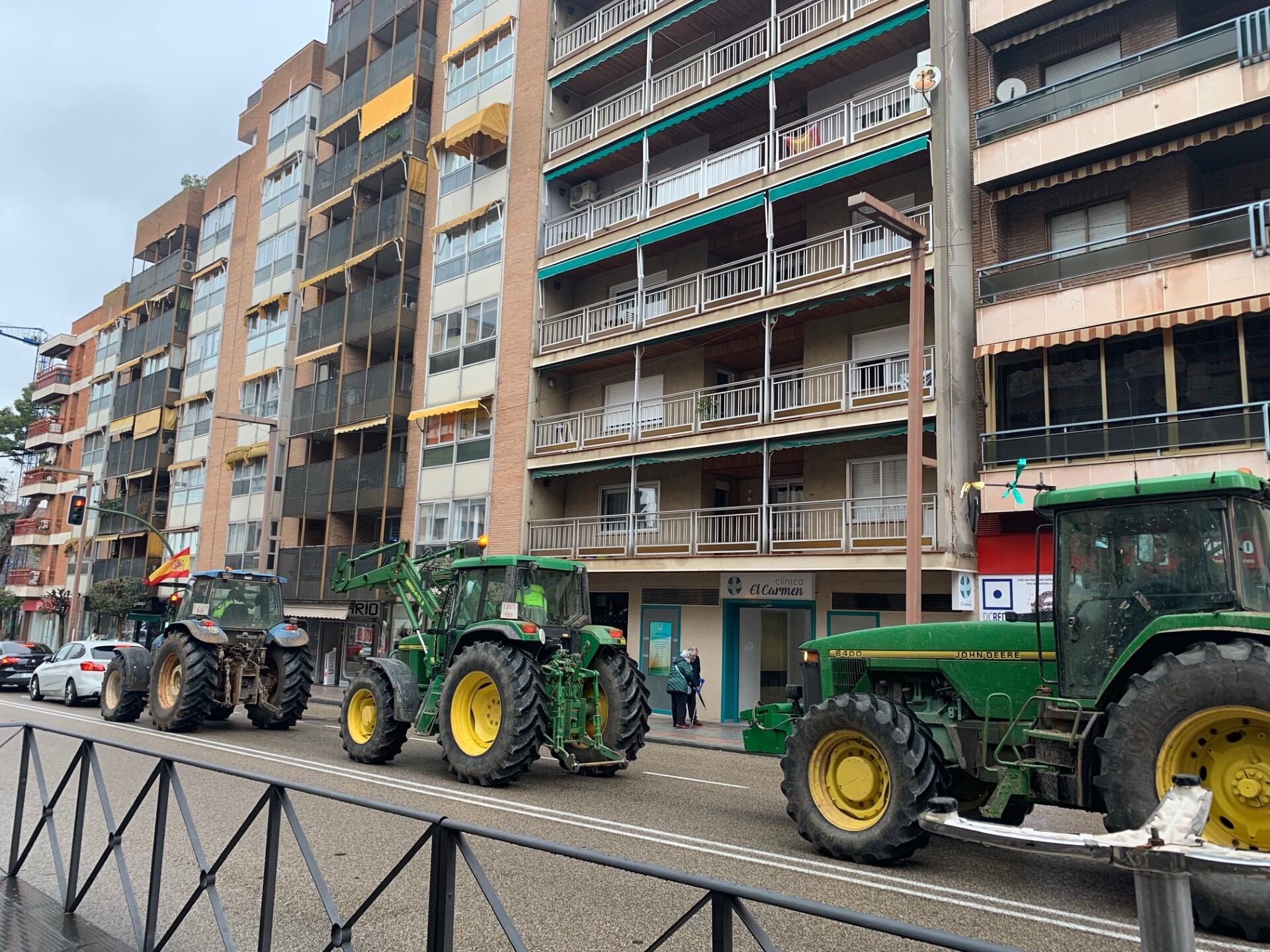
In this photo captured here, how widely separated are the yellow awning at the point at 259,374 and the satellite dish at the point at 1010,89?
90.8 ft

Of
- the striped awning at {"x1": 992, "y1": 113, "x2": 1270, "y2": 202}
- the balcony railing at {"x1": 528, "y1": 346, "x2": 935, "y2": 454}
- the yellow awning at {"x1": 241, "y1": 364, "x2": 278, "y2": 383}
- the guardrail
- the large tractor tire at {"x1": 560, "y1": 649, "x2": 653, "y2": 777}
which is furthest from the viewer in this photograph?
the yellow awning at {"x1": 241, "y1": 364, "x2": 278, "y2": 383}

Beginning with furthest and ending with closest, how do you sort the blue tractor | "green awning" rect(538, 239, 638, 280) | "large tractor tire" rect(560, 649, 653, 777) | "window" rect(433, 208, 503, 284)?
"window" rect(433, 208, 503, 284)
"green awning" rect(538, 239, 638, 280)
the blue tractor
"large tractor tire" rect(560, 649, 653, 777)

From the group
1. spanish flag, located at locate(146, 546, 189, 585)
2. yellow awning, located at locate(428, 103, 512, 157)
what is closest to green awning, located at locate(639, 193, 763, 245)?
yellow awning, located at locate(428, 103, 512, 157)

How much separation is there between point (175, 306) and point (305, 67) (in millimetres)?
13633

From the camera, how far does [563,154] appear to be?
25.3 meters

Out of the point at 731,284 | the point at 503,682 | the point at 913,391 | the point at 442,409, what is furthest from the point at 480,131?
the point at 503,682

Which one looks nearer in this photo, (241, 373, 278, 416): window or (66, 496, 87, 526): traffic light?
(66, 496, 87, 526): traffic light

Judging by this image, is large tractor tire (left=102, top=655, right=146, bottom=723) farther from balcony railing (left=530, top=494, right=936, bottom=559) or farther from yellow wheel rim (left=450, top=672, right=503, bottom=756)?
balcony railing (left=530, top=494, right=936, bottom=559)

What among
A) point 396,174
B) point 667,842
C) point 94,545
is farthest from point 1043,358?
point 94,545

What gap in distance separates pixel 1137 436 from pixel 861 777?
401 inches

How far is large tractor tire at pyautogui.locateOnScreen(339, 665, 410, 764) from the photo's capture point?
11.6m

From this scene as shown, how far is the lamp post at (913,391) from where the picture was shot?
12539mm

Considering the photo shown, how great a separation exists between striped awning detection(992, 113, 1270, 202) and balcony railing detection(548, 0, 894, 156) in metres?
5.22

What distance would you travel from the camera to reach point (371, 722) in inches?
482
